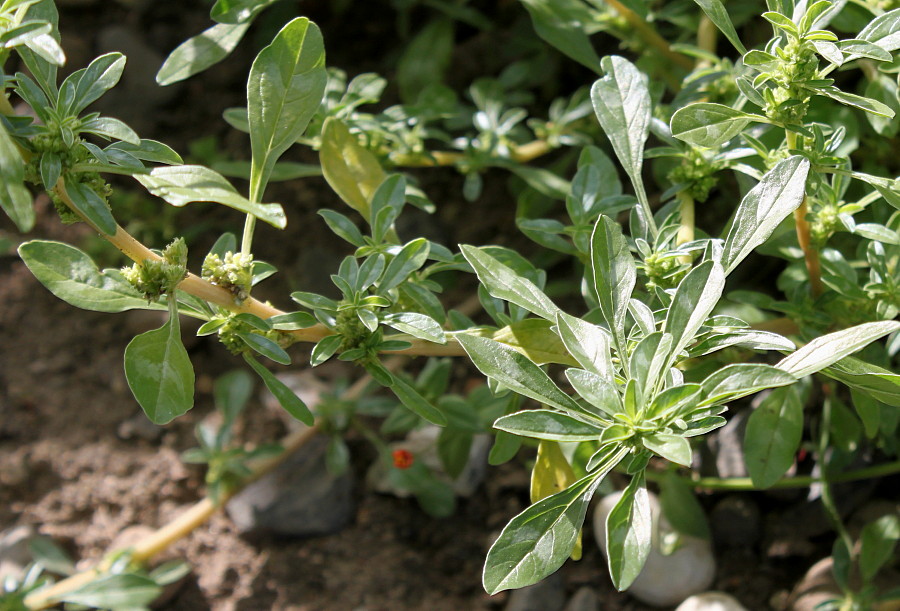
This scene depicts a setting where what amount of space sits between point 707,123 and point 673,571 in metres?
1.10

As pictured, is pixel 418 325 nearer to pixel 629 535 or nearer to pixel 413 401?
pixel 413 401

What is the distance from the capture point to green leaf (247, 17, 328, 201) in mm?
1140

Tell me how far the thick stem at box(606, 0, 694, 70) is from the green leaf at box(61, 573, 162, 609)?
1.50 meters

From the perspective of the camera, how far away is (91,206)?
99 cm

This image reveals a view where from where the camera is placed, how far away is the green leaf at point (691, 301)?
38.1 inches

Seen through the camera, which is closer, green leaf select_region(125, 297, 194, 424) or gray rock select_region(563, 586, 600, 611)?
green leaf select_region(125, 297, 194, 424)

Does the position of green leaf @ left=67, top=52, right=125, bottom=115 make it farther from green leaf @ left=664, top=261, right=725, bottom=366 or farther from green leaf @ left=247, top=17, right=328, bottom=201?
green leaf @ left=664, top=261, right=725, bottom=366

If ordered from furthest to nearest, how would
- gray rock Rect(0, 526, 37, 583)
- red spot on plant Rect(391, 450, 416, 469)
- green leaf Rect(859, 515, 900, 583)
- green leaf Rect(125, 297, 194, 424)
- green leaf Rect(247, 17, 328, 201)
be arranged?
gray rock Rect(0, 526, 37, 583) < red spot on plant Rect(391, 450, 416, 469) < green leaf Rect(859, 515, 900, 583) < green leaf Rect(247, 17, 328, 201) < green leaf Rect(125, 297, 194, 424)

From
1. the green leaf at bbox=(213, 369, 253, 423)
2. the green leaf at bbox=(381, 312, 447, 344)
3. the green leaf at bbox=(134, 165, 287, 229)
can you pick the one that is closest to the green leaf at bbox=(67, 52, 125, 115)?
the green leaf at bbox=(134, 165, 287, 229)

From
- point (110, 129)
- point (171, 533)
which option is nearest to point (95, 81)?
point (110, 129)

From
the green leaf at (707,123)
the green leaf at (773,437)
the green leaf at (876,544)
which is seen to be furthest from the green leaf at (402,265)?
the green leaf at (876,544)

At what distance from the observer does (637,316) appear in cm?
104

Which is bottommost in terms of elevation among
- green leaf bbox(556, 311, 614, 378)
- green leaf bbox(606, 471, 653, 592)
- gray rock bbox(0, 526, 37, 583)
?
gray rock bbox(0, 526, 37, 583)

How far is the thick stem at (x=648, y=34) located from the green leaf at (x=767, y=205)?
2.38 feet
